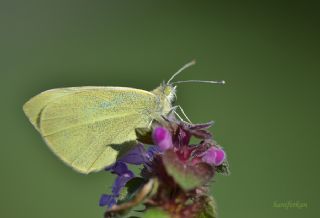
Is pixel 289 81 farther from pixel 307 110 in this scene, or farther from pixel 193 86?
pixel 193 86

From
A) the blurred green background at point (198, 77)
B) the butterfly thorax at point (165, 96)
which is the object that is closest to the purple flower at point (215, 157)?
the butterfly thorax at point (165, 96)

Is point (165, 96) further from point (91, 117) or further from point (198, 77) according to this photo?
point (198, 77)

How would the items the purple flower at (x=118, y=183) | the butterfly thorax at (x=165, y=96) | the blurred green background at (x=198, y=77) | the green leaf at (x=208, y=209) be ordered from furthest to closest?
1. the blurred green background at (x=198, y=77)
2. the butterfly thorax at (x=165, y=96)
3. the purple flower at (x=118, y=183)
4. the green leaf at (x=208, y=209)

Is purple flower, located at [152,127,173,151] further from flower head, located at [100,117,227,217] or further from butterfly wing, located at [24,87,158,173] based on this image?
butterfly wing, located at [24,87,158,173]

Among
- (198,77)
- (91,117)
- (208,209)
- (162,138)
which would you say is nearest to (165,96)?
(91,117)

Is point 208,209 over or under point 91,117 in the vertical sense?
under

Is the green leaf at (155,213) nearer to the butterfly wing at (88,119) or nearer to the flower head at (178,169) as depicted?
the flower head at (178,169)

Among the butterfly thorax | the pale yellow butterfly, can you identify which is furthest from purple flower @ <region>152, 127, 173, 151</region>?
the butterfly thorax
